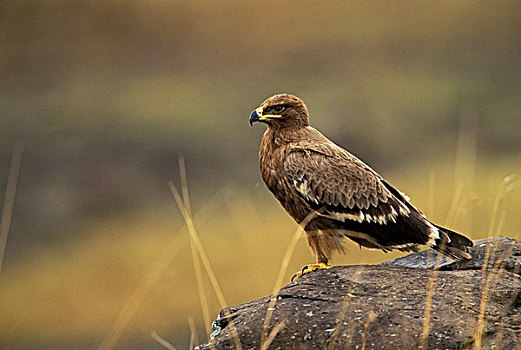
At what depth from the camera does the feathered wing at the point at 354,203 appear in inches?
265

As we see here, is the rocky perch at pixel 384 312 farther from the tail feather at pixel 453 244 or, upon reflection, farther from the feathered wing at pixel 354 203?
the feathered wing at pixel 354 203

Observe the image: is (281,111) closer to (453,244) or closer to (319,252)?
(319,252)

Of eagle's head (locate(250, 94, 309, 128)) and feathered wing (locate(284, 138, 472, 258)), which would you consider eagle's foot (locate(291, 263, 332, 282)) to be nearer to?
feathered wing (locate(284, 138, 472, 258))

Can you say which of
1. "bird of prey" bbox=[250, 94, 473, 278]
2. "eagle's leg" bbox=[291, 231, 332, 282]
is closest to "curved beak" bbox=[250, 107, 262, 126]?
"bird of prey" bbox=[250, 94, 473, 278]

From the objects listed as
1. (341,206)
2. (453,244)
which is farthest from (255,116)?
(453,244)

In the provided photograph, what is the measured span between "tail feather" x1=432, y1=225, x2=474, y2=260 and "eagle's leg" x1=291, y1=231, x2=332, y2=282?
1134 mm

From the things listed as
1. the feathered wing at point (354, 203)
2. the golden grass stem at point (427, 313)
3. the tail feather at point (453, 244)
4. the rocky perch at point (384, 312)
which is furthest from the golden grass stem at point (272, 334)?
the tail feather at point (453, 244)

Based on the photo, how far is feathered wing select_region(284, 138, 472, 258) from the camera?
22.1ft

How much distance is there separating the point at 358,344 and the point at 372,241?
5.93 ft

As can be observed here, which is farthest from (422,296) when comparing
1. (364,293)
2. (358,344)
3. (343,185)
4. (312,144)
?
(312,144)

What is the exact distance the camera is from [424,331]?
523cm

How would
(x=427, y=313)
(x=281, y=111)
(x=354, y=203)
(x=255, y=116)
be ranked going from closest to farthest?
(x=427, y=313), (x=354, y=203), (x=255, y=116), (x=281, y=111)

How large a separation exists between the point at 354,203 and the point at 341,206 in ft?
0.46

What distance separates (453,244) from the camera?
6641 mm
